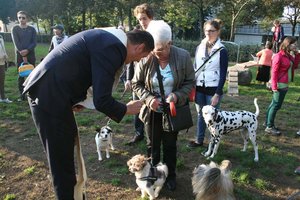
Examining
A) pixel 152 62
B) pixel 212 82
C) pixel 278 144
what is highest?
pixel 152 62

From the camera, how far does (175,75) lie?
371 centimetres

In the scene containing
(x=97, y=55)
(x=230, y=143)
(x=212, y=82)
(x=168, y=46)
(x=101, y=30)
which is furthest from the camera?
(x=230, y=143)

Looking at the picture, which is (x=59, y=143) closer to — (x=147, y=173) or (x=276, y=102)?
(x=147, y=173)

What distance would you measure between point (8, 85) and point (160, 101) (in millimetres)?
8304

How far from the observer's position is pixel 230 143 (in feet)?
19.2

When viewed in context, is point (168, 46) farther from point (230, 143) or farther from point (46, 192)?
point (230, 143)

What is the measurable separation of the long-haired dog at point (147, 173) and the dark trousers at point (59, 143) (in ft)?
2.89

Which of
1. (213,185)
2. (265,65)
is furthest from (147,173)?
(265,65)

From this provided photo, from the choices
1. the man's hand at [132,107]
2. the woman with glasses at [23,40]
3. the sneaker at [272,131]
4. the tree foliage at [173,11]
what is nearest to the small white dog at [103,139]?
the man's hand at [132,107]

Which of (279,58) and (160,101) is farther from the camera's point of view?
(279,58)

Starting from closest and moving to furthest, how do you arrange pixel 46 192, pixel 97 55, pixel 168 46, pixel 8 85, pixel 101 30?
pixel 97 55, pixel 101 30, pixel 168 46, pixel 46 192, pixel 8 85

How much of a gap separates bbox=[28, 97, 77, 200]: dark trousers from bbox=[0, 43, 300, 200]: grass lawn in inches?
45.8

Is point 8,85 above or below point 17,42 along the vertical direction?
below

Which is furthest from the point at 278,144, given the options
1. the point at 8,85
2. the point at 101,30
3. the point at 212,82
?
the point at 8,85
